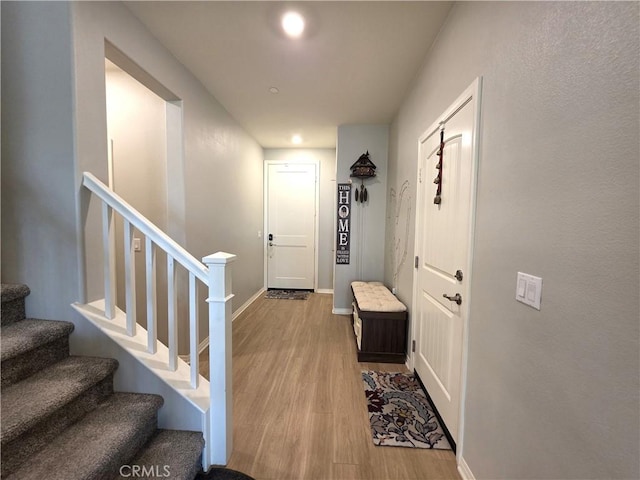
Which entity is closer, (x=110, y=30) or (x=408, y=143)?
(x=110, y=30)

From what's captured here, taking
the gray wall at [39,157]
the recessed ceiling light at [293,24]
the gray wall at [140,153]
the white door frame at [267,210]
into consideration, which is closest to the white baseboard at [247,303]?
the white door frame at [267,210]

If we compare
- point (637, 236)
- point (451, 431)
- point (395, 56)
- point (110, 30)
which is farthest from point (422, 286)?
point (110, 30)

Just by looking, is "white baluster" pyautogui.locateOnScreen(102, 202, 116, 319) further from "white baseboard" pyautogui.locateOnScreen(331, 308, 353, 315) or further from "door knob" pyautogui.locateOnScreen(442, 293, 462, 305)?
"white baseboard" pyautogui.locateOnScreen(331, 308, 353, 315)

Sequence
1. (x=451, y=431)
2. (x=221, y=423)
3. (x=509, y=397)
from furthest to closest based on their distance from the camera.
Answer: (x=451, y=431), (x=221, y=423), (x=509, y=397)

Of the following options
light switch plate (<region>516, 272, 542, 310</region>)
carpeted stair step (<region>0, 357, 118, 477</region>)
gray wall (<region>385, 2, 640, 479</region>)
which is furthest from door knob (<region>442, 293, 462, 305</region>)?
carpeted stair step (<region>0, 357, 118, 477</region>)

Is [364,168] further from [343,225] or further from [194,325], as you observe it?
[194,325]

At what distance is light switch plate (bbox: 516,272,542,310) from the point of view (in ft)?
→ 2.97

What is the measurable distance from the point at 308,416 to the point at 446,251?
4.74 ft

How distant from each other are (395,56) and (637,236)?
2136 millimetres

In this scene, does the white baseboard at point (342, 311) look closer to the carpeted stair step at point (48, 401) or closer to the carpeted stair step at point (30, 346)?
the carpeted stair step at point (48, 401)

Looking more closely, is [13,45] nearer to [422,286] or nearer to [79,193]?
[79,193]

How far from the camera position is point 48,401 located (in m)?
1.08

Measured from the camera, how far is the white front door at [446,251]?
1446 millimetres

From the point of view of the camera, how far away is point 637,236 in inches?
23.9
